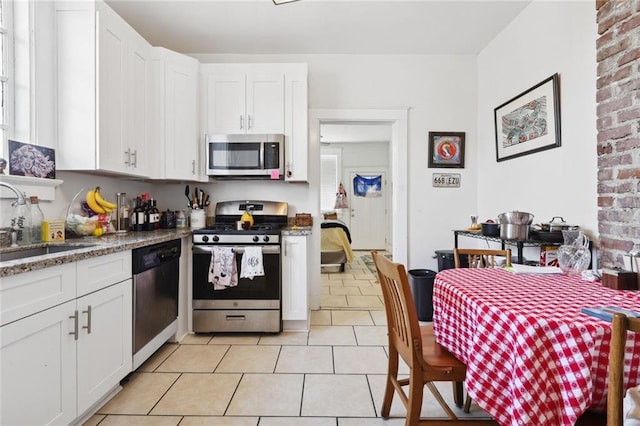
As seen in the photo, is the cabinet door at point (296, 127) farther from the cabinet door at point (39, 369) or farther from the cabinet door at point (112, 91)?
the cabinet door at point (39, 369)

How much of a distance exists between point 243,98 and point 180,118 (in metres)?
0.60

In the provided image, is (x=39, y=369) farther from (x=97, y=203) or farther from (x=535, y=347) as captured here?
(x=535, y=347)

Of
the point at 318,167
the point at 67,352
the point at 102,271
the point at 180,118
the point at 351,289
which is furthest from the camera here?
the point at 351,289

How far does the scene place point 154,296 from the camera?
7.50ft

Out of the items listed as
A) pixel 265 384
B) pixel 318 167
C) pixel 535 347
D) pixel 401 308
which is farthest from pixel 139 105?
pixel 535 347

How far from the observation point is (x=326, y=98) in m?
3.47

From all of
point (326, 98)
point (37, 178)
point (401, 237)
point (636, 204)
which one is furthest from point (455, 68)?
point (37, 178)

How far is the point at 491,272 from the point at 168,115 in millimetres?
2727

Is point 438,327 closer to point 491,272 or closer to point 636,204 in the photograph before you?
point 491,272

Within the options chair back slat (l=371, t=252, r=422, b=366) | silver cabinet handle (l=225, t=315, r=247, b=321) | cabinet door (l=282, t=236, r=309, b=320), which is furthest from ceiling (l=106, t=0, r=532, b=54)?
silver cabinet handle (l=225, t=315, r=247, b=321)

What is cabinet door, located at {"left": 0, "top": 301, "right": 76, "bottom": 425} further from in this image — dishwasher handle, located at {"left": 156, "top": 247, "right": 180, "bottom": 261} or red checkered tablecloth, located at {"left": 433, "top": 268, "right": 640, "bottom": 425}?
red checkered tablecloth, located at {"left": 433, "top": 268, "right": 640, "bottom": 425}

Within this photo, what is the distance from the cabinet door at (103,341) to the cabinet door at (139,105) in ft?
3.48

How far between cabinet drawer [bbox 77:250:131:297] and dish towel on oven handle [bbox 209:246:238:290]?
0.76 m

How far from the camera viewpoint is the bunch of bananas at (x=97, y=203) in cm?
237
